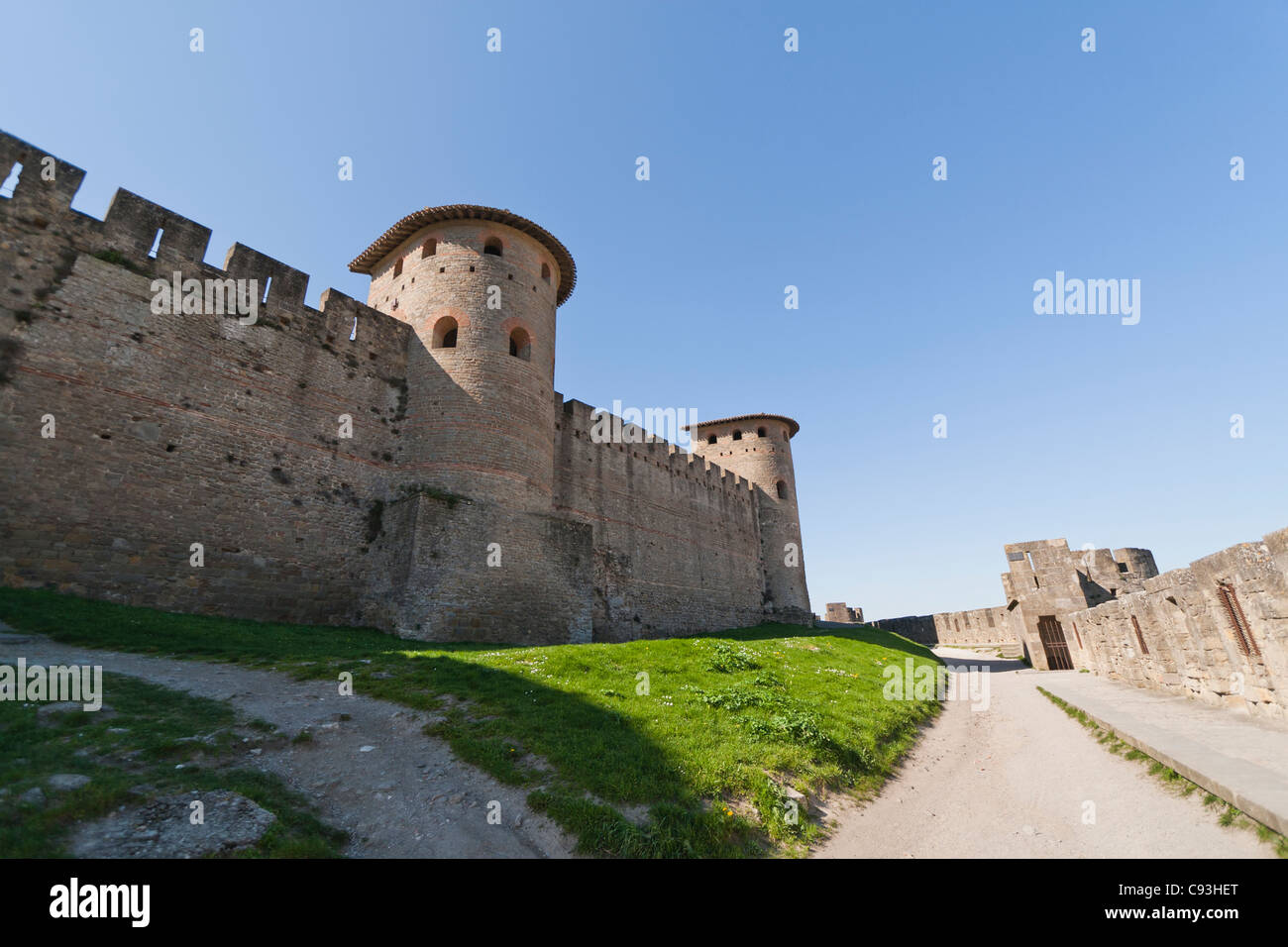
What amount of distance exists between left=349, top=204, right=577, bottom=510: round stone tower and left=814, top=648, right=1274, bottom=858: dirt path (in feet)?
38.8

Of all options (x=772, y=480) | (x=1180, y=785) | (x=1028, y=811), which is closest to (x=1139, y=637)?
(x=1180, y=785)

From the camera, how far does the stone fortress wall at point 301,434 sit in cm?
1034

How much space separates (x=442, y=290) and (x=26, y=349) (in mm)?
9079

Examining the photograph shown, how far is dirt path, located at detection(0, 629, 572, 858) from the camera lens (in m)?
3.96

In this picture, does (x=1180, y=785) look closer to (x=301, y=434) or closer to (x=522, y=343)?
(x=301, y=434)

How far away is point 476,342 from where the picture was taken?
16156 millimetres

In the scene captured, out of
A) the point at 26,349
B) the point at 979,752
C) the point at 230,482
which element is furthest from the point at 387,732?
the point at 26,349

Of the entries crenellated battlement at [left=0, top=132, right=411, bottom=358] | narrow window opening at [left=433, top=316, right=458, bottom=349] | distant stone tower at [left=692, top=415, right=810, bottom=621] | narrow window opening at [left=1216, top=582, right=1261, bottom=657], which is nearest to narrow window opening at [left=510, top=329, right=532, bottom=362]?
narrow window opening at [left=433, top=316, right=458, bottom=349]

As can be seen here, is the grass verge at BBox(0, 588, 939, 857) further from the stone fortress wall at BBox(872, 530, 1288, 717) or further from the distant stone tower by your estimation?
the distant stone tower

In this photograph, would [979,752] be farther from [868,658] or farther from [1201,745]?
[868,658]

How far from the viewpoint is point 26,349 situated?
33.3ft

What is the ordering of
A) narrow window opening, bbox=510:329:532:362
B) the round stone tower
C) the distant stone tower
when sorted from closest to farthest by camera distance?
1. the round stone tower
2. narrow window opening, bbox=510:329:532:362
3. the distant stone tower

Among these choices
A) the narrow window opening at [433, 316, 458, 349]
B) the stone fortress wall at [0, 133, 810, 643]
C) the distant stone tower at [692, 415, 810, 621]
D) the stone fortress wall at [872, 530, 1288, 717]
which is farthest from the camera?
the distant stone tower at [692, 415, 810, 621]

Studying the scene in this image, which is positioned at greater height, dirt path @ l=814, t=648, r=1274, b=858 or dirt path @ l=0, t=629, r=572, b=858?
dirt path @ l=0, t=629, r=572, b=858
